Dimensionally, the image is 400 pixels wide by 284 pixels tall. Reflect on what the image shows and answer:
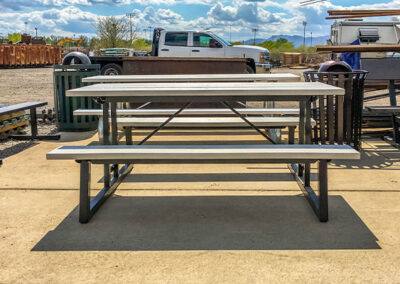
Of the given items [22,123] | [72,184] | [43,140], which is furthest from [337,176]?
[22,123]

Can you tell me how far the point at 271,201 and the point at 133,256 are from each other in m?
1.50

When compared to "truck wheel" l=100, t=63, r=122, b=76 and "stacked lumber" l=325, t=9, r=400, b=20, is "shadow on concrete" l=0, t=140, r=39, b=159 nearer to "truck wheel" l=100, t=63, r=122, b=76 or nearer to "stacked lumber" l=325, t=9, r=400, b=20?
"stacked lumber" l=325, t=9, r=400, b=20

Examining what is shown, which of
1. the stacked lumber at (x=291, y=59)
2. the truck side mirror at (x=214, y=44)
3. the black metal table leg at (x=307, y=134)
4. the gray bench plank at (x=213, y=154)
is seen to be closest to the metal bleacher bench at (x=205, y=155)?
the gray bench plank at (x=213, y=154)

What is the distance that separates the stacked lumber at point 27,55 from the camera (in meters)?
36.9

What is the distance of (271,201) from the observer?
413 centimetres

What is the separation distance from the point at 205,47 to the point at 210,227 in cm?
1433

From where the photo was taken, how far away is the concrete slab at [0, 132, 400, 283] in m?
2.85

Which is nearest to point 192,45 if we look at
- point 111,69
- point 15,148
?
point 111,69

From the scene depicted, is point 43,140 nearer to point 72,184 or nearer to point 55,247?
point 72,184

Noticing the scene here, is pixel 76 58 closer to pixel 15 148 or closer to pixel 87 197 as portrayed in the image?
pixel 15 148

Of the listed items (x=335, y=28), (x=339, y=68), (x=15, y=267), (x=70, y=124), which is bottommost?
(x=15, y=267)

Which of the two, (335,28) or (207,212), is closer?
(207,212)

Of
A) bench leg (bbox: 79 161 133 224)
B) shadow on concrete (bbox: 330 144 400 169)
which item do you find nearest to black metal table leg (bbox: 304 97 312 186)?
shadow on concrete (bbox: 330 144 400 169)

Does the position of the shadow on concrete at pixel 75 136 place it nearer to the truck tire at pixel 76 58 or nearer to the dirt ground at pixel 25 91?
the truck tire at pixel 76 58
